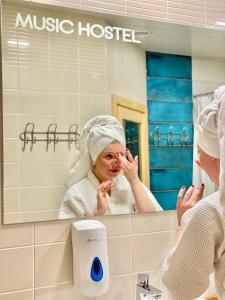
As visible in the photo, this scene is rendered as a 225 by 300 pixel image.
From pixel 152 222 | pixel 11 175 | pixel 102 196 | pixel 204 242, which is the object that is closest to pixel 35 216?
pixel 11 175

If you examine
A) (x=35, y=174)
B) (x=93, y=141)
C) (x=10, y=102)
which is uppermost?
(x=10, y=102)

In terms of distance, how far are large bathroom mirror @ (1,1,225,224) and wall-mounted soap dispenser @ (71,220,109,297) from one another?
0.13m

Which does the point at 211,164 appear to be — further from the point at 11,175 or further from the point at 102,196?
the point at 11,175

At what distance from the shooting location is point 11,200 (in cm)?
122

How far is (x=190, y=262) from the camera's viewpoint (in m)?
0.94

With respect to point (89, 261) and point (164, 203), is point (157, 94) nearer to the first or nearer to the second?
point (164, 203)

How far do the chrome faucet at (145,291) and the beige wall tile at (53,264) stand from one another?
25 cm

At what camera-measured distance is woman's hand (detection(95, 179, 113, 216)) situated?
4.47 ft

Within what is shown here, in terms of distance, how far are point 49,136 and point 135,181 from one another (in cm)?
40

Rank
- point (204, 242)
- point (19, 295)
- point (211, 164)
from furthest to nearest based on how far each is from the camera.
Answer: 1. point (19, 295)
2. point (211, 164)
3. point (204, 242)

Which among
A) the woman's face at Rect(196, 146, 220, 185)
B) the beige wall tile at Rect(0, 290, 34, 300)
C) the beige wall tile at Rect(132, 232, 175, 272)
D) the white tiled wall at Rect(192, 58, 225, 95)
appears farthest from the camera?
the white tiled wall at Rect(192, 58, 225, 95)

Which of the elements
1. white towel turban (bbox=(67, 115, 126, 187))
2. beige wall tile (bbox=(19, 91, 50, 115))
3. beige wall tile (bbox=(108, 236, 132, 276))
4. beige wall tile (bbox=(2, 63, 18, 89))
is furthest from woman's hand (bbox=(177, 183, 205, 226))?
beige wall tile (bbox=(2, 63, 18, 89))

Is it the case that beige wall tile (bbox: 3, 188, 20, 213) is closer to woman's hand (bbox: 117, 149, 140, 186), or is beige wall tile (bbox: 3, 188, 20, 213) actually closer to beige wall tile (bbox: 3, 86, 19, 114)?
beige wall tile (bbox: 3, 86, 19, 114)

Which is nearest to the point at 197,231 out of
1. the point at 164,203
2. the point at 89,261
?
the point at 89,261
